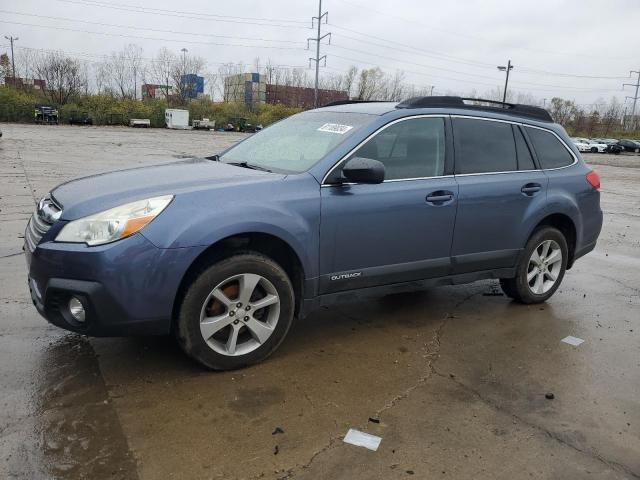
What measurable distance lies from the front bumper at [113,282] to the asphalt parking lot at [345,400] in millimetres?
432

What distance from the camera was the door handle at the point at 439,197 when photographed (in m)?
4.25

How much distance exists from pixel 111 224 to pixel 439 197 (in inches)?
95.2

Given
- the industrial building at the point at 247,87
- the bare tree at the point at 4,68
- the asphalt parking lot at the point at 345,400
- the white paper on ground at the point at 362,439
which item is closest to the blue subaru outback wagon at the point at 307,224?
the asphalt parking lot at the point at 345,400

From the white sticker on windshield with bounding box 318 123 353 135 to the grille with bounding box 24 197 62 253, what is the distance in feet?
6.59

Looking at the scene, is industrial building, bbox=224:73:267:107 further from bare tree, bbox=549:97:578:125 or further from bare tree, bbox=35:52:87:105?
bare tree, bbox=549:97:578:125

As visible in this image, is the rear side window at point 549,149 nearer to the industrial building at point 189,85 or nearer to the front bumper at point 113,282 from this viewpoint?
the front bumper at point 113,282

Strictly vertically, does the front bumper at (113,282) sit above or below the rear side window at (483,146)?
below

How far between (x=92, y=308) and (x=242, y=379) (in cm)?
102

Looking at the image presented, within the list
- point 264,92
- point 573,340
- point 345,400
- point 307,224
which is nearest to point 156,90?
point 264,92

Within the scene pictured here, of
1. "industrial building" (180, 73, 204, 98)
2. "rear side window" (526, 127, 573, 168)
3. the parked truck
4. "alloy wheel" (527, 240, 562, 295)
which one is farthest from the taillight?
"industrial building" (180, 73, 204, 98)

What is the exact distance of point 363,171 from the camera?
12.1ft

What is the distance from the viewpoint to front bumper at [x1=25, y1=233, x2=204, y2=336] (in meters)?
3.11

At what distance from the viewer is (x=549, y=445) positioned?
299 cm

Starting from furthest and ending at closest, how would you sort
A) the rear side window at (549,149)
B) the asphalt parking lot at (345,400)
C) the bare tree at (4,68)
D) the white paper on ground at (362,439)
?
the bare tree at (4,68)
the rear side window at (549,149)
the white paper on ground at (362,439)
the asphalt parking lot at (345,400)
